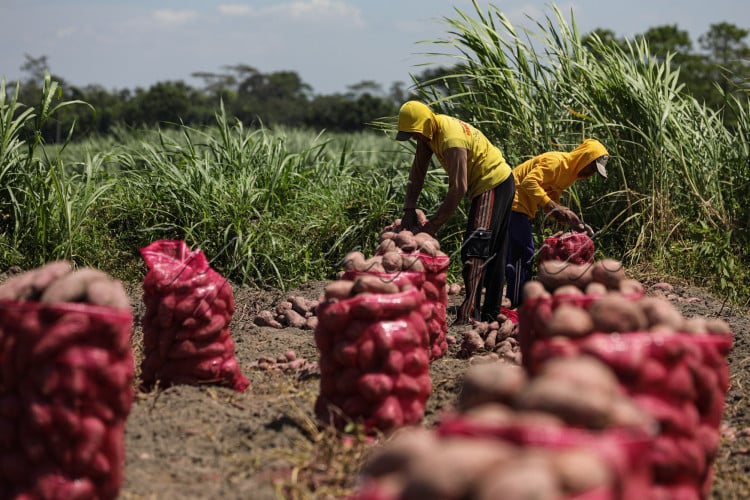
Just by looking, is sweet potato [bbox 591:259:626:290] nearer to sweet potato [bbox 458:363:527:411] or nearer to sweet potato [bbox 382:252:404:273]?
sweet potato [bbox 382:252:404:273]

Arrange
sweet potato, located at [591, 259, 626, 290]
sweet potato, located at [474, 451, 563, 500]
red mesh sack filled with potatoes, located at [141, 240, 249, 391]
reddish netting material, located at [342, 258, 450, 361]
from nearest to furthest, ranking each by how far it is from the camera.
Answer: sweet potato, located at [474, 451, 563, 500]
sweet potato, located at [591, 259, 626, 290]
red mesh sack filled with potatoes, located at [141, 240, 249, 391]
reddish netting material, located at [342, 258, 450, 361]

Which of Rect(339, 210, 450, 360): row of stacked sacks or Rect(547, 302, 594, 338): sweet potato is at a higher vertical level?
Rect(547, 302, 594, 338): sweet potato

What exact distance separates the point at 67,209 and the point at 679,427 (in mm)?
3884

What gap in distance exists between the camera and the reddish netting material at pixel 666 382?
175 centimetres

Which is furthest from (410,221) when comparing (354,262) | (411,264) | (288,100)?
(288,100)

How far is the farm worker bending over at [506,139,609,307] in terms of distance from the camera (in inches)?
200

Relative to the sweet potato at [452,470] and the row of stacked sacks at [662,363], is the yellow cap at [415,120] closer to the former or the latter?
the row of stacked sacks at [662,363]

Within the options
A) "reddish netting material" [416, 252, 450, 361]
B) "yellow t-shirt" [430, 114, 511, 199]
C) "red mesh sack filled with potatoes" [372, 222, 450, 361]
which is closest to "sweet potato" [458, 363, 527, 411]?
"red mesh sack filled with potatoes" [372, 222, 450, 361]

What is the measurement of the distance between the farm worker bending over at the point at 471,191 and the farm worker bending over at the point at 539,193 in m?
0.23

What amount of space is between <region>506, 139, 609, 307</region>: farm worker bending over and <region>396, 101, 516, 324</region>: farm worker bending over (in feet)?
0.76

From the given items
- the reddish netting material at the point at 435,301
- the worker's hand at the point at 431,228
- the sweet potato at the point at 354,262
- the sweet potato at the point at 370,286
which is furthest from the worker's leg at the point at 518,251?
the sweet potato at the point at 370,286

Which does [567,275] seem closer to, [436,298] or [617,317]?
[617,317]

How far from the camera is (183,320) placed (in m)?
3.05

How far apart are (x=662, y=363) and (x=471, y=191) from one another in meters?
3.13
